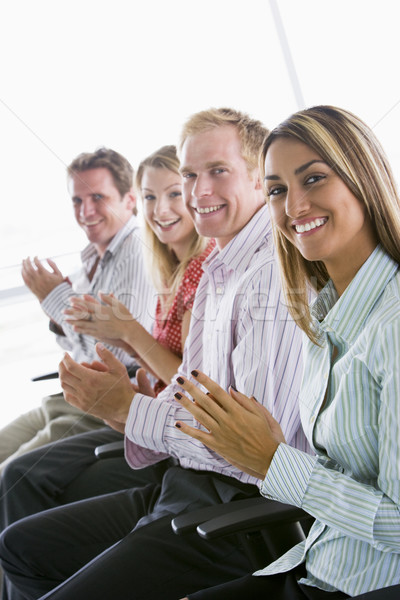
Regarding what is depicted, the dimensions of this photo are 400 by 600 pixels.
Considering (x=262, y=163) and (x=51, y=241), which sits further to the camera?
(x=51, y=241)

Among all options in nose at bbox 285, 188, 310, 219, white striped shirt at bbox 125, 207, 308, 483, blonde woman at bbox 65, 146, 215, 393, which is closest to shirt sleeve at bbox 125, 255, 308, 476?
white striped shirt at bbox 125, 207, 308, 483

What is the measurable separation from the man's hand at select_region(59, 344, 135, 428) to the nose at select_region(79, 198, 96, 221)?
2.66 ft

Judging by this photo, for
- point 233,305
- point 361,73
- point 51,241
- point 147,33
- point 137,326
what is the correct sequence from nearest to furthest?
point 233,305 → point 137,326 → point 361,73 → point 51,241 → point 147,33

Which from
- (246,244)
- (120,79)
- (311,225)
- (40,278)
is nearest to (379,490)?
(311,225)

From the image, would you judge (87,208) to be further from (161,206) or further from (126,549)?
(126,549)

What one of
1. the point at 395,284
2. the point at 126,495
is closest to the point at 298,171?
the point at 395,284

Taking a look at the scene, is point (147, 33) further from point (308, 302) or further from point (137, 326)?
point (308, 302)

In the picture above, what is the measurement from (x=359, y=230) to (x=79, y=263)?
1.69 m

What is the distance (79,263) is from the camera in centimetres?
231

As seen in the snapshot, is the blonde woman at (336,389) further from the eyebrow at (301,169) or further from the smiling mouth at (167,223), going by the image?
the smiling mouth at (167,223)

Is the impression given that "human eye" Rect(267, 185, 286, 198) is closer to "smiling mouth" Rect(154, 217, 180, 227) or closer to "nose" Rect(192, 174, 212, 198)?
"nose" Rect(192, 174, 212, 198)

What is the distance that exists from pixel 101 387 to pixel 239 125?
0.62 metres

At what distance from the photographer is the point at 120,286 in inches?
74.7

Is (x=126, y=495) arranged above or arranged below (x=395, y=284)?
below
